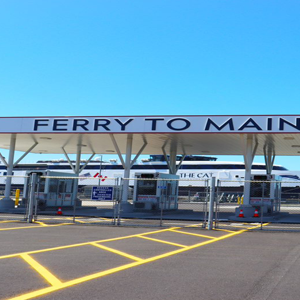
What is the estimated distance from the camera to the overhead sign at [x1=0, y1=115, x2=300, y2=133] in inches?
805

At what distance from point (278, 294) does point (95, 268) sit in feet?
10.7

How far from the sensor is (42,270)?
714cm

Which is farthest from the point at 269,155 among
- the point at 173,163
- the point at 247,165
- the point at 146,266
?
the point at 146,266

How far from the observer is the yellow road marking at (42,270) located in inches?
248

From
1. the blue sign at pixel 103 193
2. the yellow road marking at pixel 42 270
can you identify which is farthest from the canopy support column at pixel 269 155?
the yellow road marking at pixel 42 270

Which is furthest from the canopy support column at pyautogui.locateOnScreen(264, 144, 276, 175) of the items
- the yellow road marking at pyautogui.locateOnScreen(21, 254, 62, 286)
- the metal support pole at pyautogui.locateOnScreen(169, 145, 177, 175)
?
the yellow road marking at pyautogui.locateOnScreen(21, 254, 62, 286)

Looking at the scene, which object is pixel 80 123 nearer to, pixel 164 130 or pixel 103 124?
pixel 103 124

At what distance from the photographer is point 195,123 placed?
850 inches

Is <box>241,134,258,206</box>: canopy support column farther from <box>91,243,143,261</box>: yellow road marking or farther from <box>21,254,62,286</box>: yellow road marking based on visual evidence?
<box>21,254,62,286</box>: yellow road marking

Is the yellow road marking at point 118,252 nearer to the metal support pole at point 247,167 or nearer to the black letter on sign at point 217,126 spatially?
the black letter on sign at point 217,126

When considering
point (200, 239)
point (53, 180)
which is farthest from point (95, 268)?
point (53, 180)

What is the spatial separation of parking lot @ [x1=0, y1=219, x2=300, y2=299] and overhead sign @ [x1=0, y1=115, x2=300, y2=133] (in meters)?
8.51

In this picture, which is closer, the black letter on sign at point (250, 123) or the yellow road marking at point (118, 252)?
the yellow road marking at point (118, 252)

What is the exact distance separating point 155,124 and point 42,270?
51.0 ft
